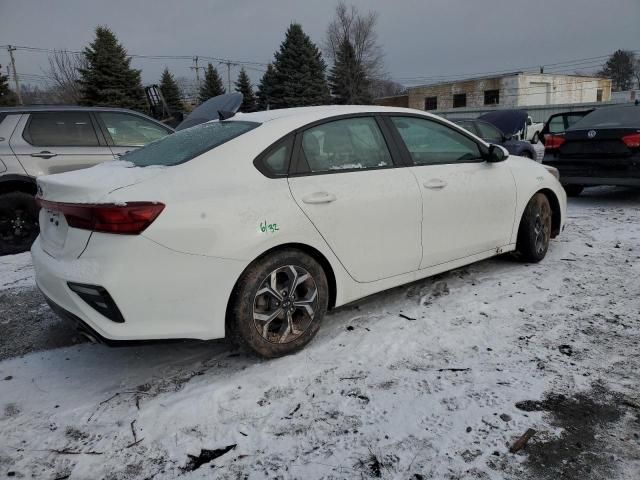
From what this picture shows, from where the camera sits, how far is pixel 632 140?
271 inches

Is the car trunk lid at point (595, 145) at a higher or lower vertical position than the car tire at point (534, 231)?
higher

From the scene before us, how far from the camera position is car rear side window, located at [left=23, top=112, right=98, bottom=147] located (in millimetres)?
5961

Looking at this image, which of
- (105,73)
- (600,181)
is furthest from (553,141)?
(105,73)

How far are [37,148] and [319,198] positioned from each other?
4.53 meters

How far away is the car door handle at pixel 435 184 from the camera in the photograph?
3644 mm

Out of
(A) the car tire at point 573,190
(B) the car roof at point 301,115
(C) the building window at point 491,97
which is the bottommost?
(A) the car tire at point 573,190

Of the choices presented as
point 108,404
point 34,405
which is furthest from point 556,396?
point 34,405

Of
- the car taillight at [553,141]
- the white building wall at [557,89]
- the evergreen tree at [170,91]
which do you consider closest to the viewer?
the car taillight at [553,141]

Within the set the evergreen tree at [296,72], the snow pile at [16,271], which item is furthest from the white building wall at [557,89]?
the snow pile at [16,271]

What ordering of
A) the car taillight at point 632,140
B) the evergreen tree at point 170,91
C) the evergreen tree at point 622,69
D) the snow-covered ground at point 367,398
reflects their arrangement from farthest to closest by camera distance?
the evergreen tree at point 622,69
the evergreen tree at point 170,91
the car taillight at point 632,140
the snow-covered ground at point 367,398

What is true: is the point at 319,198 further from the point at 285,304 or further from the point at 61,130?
the point at 61,130

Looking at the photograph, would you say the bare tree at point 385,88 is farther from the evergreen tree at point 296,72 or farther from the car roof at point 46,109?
the car roof at point 46,109

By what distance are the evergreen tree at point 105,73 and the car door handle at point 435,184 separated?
Answer: 32.8 meters

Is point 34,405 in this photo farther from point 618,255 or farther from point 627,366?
point 618,255
